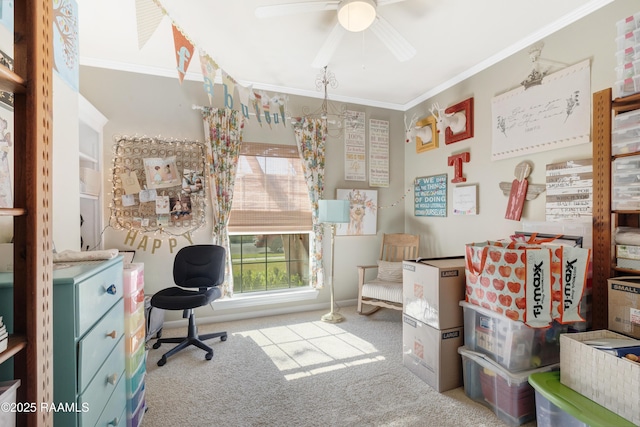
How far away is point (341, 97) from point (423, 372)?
3128mm

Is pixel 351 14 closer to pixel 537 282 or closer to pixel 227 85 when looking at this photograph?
pixel 227 85

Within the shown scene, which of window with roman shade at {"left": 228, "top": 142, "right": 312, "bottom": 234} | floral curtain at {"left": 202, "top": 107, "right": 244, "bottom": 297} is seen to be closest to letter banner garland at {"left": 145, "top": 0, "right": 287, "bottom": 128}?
floral curtain at {"left": 202, "top": 107, "right": 244, "bottom": 297}

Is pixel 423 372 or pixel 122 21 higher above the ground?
pixel 122 21

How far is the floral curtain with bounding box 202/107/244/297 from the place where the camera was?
3189 mm

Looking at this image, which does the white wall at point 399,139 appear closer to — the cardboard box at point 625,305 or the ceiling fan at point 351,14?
the cardboard box at point 625,305

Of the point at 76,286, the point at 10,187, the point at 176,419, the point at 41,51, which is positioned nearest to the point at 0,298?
the point at 76,286

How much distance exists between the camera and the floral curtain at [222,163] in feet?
10.5

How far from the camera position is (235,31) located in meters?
2.38

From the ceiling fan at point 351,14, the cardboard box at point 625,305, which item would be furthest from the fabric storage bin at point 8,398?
the cardboard box at point 625,305

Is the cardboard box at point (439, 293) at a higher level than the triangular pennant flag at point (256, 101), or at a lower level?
lower

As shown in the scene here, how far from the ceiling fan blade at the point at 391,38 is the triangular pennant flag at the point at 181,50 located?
1.31 metres

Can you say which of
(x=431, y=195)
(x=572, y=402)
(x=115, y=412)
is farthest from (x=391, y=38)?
(x=115, y=412)

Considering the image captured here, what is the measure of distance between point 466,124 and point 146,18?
293 centimetres

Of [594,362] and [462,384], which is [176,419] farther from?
[594,362]
